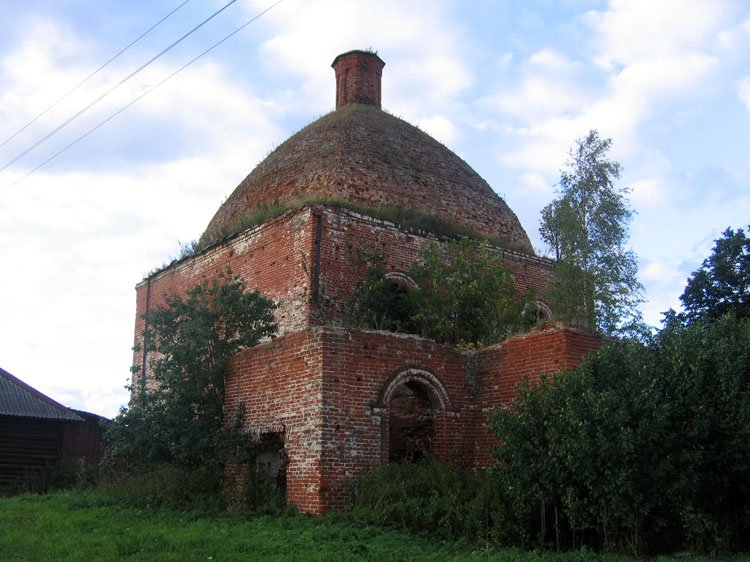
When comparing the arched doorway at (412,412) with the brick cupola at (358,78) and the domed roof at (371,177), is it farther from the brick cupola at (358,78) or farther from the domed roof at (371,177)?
the brick cupola at (358,78)

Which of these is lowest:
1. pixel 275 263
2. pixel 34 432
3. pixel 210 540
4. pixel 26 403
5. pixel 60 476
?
pixel 210 540

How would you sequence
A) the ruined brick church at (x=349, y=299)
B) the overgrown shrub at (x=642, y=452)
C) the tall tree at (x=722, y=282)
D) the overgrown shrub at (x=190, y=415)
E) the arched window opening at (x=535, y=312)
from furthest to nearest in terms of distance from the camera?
1. the tall tree at (x=722, y=282)
2. the arched window opening at (x=535, y=312)
3. the overgrown shrub at (x=190, y=415)
4. the ruined brick church at (x=349, y=299)
5. the overgrown shrub at (x=642, y=452)

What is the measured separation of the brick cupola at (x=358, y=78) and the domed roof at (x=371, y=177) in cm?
117

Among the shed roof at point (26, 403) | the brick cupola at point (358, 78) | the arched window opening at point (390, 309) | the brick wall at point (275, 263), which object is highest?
the brick cupola at point (358, 78)

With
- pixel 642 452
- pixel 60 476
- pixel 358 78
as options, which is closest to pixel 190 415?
pixel 60 476

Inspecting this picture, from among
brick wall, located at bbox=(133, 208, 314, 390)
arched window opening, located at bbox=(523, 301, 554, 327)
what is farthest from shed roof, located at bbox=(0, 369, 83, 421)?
arched window opening, located at bbox=(523, 301, 554, 327)

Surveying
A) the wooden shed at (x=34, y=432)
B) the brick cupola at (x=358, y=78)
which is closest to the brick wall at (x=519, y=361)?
the wooden shed at (x=34, y=432)

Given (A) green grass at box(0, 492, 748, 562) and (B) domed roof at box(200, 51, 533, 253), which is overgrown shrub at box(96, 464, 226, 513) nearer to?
(A) green grass at box(0, 492, 748, 562)

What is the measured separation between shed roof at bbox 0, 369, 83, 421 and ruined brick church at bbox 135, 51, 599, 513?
2599 mm

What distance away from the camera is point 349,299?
15.6m

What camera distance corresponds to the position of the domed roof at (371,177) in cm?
1800

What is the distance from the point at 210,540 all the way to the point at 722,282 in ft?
57.5

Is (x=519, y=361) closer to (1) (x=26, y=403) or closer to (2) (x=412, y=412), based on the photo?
(2) (x=412, y=412)

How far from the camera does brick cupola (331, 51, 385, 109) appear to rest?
2205 centimetres
